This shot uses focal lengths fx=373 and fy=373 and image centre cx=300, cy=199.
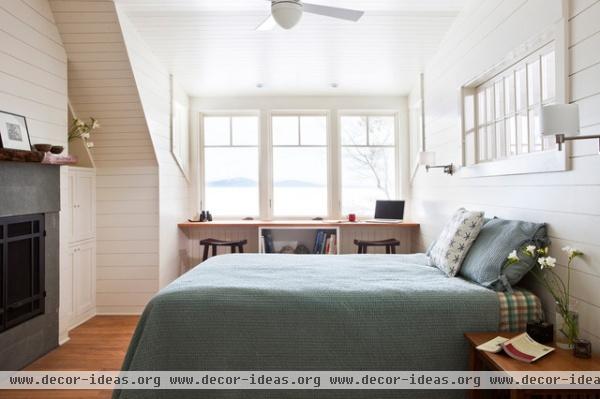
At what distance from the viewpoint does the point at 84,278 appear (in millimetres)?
3648

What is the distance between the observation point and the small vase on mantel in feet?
5.37

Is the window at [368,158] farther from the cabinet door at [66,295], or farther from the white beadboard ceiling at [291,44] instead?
the cabinet door at [66,295]

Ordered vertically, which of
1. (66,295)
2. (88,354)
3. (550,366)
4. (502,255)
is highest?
(502,255)

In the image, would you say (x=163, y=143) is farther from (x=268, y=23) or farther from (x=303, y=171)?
(x=268, y=23)

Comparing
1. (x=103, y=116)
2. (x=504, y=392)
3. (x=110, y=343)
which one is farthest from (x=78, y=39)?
Answer: (x=504, y=392)

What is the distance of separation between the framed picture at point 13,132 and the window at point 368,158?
3.36 metres

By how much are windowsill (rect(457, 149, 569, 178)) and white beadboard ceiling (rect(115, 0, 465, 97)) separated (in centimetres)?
146

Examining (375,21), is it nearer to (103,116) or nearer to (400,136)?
(400,136)

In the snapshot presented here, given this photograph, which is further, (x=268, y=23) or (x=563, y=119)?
(x=268, y=23)

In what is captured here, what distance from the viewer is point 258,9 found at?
10.5 feet

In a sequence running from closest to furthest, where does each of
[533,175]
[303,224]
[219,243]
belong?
[533,175] < [219,243] < [303,224]

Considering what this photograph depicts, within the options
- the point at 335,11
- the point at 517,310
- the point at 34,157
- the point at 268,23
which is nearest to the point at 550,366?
the point at 517,310

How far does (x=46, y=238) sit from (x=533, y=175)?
337 centimetres

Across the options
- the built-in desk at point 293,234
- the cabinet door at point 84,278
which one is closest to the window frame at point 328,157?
the built-in desk at point 293,234
